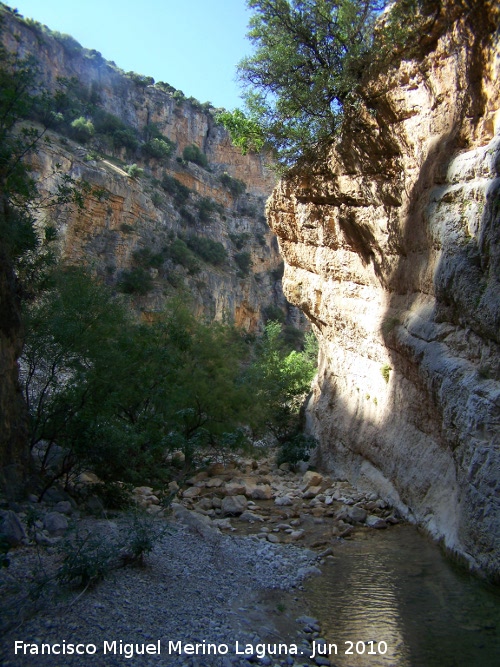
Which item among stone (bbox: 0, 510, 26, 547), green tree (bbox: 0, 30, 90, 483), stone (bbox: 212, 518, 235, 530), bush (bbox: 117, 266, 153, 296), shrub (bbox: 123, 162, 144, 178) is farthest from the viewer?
shrub (bbox: 123, 162, 144, 178)

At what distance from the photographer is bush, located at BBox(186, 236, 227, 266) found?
163ft

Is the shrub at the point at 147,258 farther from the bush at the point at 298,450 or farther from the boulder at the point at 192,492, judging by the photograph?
the boulder at the point at 192,492

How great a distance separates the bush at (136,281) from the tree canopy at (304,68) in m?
24.4

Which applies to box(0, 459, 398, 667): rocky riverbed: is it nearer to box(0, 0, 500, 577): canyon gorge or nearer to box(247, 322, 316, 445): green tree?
box(0, 0, 500, 577): canyon gorge

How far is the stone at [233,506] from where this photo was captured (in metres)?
11.3

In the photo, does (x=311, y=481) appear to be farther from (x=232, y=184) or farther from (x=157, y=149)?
(x=232, y=184)

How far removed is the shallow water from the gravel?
710 mm

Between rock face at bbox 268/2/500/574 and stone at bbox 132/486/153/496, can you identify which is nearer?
rock face at bbox 268/2/500/574

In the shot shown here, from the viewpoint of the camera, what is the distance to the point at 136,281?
125 feet

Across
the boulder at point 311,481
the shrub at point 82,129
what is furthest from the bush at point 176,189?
the boulder at point 311,481

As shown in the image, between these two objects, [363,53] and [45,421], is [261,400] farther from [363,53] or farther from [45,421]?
[363,53]

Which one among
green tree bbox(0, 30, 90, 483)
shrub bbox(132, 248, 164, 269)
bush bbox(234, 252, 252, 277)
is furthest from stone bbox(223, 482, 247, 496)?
bush bbox(234, 252, 252, 277)

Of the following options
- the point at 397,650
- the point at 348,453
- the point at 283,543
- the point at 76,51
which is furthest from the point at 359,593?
the point at 76,51

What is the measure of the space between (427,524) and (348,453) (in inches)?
219
